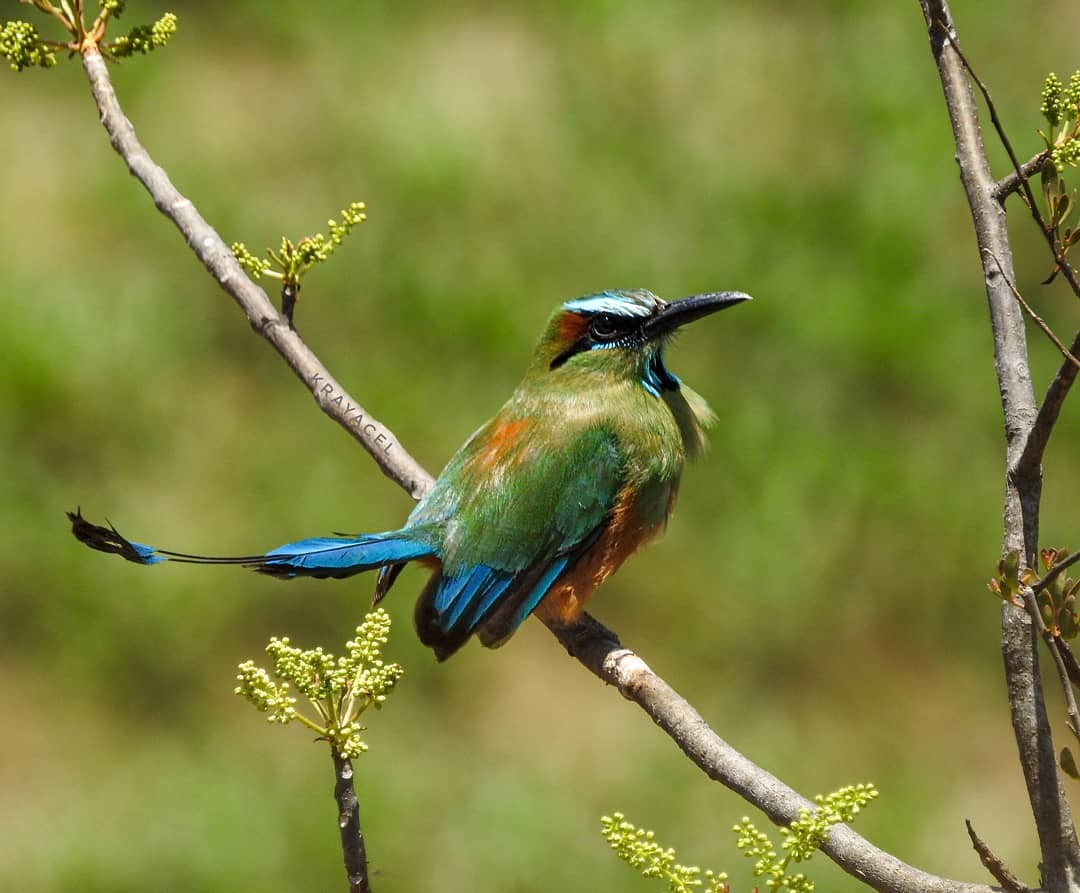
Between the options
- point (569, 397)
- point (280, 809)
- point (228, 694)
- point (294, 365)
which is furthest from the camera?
point (228, 694)

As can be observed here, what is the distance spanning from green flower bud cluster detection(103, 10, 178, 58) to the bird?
3.48 ft

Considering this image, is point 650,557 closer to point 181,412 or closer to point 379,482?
point 379,482

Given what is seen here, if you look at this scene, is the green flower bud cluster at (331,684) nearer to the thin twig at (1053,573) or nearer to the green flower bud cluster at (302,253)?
the thin twig at (1053,573)

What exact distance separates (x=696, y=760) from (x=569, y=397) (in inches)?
57.1

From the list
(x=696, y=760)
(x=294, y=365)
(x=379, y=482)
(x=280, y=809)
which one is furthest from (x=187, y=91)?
(x=696, y=760)

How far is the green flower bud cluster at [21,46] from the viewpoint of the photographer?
2752mm

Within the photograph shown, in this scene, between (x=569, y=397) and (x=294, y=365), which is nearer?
(x=294, y=365)

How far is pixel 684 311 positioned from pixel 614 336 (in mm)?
212

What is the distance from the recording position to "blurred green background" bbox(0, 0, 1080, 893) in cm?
482

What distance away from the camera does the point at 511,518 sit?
11.4 feet

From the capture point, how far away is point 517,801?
4.83 m

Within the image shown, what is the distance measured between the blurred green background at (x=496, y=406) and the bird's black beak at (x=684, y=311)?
5.69ft

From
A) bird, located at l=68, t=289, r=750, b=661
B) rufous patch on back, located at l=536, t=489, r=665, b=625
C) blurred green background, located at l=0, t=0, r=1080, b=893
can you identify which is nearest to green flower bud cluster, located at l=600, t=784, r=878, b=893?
bird, located at l=68, t=289, r=750, b=661

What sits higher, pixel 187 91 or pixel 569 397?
pixel 187 91
